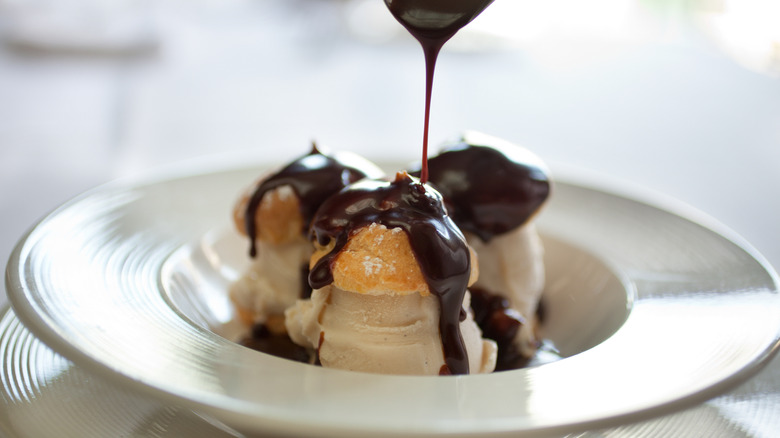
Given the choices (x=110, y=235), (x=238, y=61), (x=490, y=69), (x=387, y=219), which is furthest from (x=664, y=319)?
(x=238, y=61)

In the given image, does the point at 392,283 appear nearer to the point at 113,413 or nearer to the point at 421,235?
the point at 421,235

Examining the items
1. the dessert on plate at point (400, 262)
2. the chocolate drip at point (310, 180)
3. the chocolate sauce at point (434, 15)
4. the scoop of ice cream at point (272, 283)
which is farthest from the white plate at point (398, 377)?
the chocolate sauce at point (434, 15)

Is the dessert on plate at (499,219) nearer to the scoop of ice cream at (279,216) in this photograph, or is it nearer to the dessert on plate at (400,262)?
the dessert on plate at (400,262)

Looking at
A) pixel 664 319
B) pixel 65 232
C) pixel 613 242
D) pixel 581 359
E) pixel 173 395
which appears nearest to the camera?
pixel 173 395

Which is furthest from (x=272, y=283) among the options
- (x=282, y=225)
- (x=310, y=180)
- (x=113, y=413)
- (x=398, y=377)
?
(x=398, y=377)

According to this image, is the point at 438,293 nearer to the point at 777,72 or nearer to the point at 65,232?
the point at 65,232
